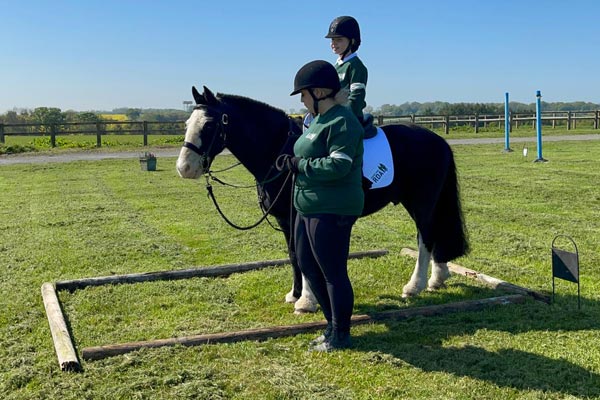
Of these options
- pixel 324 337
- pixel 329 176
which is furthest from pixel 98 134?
pixel 329 176

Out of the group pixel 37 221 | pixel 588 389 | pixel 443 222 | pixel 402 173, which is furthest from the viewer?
pixel 37 221

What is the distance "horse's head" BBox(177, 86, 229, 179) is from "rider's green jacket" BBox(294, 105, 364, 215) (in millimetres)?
1164

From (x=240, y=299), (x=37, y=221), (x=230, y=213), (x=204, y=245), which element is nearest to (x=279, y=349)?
(x=240, y=299)

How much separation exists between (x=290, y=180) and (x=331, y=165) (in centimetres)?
160

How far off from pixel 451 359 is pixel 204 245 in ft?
17.1

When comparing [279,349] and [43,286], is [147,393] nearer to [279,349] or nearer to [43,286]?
[279,349]

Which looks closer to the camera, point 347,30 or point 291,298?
point 347,30

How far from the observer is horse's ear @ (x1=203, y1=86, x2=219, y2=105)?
5.36 metres

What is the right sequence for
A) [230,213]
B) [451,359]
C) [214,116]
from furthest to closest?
[230,213]
[214,116]
[451,359]

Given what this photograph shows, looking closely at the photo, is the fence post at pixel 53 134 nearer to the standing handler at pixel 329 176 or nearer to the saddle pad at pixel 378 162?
the saddle pad at pixel 378 162

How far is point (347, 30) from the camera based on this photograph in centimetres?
554

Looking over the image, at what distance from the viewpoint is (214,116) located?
5398 millimetres

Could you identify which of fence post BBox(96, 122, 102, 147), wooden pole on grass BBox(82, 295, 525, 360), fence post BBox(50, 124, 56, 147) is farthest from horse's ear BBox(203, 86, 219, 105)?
fence post BBox(50, 124, 56, 147)

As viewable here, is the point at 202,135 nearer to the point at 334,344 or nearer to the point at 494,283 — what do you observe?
the point at 334,344
